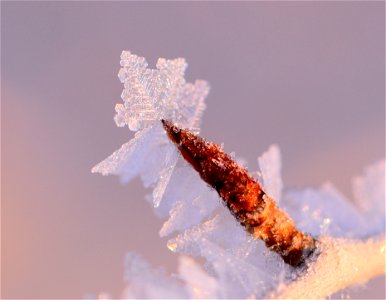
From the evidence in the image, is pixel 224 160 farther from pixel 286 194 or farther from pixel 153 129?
pixel 286 194

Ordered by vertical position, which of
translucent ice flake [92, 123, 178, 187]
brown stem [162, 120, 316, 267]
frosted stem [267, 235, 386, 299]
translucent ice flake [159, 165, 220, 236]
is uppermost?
translucent ice flake [92, 123, 178, 187]

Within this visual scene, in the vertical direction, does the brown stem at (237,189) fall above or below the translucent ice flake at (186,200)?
below

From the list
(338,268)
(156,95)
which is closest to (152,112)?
(156,95)

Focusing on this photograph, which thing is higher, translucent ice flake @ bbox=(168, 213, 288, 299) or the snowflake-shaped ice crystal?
the snowflake-shaped ice crystal

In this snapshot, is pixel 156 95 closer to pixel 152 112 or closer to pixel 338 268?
pixel 152 112
